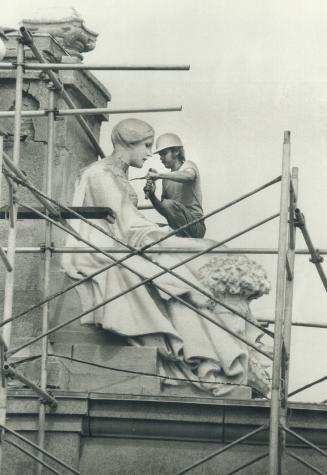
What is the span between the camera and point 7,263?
2333 centimetres

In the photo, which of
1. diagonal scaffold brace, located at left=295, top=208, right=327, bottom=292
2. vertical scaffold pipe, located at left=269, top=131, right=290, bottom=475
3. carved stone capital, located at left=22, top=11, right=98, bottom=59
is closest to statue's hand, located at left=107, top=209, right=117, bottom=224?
diagonal scaffold brace, located at left=295, top=208, right=327, bottom=292

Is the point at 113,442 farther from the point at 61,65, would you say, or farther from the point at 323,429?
the point at 61,65

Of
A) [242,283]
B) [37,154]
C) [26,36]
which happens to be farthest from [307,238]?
[26,36]

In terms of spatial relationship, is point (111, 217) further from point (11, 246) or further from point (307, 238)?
point (307, 238)

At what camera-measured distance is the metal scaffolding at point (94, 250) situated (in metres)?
23.2

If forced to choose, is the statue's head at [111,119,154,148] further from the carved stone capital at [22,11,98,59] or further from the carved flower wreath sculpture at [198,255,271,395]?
the carved flower wreath sculpture at [198,255,271,395]

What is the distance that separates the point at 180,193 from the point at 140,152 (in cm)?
60

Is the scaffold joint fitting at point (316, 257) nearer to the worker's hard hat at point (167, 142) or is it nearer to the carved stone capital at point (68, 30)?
the worker's hard hat at point (167, 142)

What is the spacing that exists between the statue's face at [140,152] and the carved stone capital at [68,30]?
1.20 m

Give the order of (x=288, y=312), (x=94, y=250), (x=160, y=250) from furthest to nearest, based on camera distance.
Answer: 1. (x=160, y=250)
2. (x=94, y=250)
3. (x=288, y=312)

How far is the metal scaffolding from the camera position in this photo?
23156 millimetres

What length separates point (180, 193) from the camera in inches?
1033

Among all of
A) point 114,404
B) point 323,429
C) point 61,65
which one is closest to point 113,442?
point 114,404

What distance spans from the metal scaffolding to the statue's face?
0.59 metres
